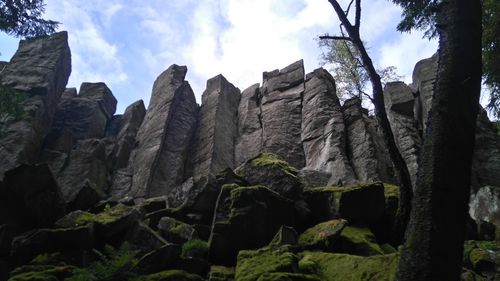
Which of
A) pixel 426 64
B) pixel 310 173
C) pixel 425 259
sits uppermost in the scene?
pixel 426 64

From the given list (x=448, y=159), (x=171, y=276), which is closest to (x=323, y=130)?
(x=171, y=276)

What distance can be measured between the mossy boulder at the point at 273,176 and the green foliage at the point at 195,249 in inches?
119

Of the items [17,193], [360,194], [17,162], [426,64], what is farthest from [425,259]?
[426,64]

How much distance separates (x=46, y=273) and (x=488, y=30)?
52.1 feet

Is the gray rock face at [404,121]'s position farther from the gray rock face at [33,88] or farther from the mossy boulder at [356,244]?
the gray rock face at [33,88]

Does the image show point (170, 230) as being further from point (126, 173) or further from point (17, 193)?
point (126, 173)

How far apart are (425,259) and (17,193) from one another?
9.79 metres

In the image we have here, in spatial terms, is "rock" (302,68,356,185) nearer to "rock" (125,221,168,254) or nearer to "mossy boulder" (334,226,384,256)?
"mossy boulder" (334,226,384,256)

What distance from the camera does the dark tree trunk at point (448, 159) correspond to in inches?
187

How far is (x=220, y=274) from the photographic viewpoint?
→ 8.08m

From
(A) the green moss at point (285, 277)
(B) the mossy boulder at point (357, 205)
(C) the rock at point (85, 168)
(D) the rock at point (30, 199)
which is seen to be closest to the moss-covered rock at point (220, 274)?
(A) the green moss at point (285, 277)

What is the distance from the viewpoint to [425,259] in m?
4.72

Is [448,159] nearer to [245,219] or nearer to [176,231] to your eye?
[245,219]

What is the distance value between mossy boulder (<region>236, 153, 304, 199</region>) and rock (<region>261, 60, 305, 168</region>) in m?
11.5
